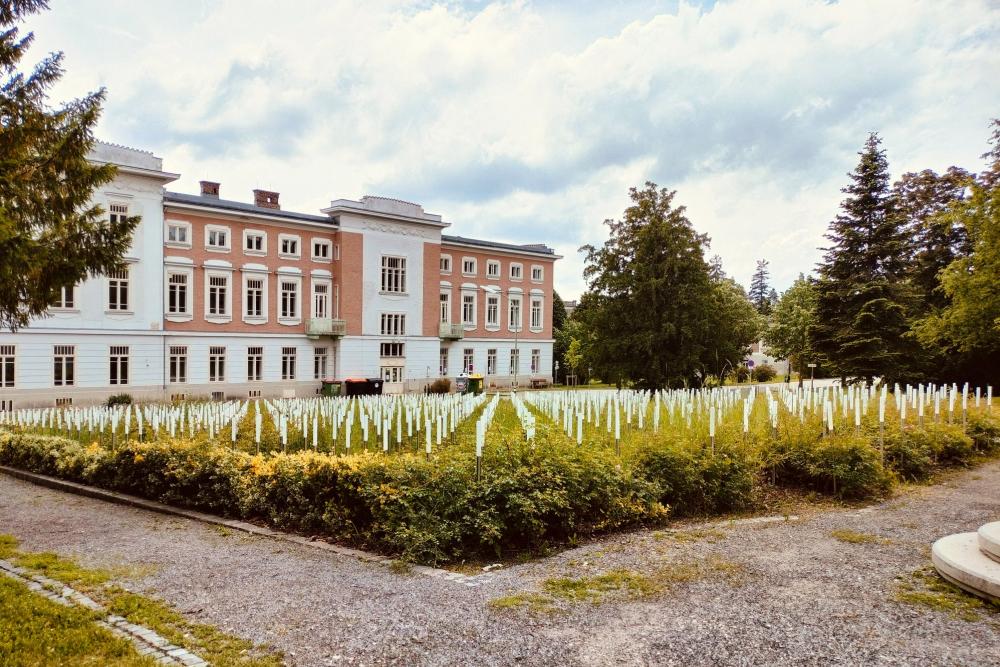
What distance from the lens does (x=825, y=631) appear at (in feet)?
17.5

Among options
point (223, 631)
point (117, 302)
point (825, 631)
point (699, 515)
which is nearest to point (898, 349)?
point (699, 515)

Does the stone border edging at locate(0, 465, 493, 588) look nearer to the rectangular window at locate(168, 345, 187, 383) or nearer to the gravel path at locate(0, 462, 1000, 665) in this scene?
the gravel path at locate(0, 462, 1000, 665)

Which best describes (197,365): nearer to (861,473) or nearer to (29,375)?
(29,375)

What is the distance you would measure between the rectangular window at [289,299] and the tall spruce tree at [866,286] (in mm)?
29773

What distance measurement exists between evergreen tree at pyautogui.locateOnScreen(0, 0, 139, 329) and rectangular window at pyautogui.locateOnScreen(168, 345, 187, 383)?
25133 millimetres

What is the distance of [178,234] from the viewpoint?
36031 millimetres

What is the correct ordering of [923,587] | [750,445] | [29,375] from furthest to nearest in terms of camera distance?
[29,375] → [750,445] → [923,587]

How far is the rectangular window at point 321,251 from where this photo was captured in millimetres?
41531

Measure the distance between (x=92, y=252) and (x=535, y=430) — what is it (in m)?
7.77

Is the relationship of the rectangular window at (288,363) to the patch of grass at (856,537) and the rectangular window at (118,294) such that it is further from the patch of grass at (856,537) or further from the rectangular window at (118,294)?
the patch of grass at (856,537)

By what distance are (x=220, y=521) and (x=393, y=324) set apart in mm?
35713

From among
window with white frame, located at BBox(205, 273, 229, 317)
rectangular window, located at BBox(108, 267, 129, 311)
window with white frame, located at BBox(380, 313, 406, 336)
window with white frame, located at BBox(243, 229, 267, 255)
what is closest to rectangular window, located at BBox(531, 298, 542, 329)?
window with white frame, located at BBox(380, 313, 406, 336)

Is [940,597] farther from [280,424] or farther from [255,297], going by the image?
[255,297]

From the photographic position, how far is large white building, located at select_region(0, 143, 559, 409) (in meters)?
32.7
